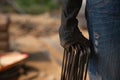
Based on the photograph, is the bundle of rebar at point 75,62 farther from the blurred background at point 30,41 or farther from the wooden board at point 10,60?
the wooden board at point 10,60

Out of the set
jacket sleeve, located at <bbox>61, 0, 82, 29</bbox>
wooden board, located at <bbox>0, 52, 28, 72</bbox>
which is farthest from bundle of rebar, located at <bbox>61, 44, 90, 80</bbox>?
wooden board, located at <bbox>0, 52, 28, 72</bbox>

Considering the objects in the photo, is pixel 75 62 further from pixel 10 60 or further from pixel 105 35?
pixel 10 60

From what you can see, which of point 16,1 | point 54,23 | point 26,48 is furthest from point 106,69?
point 16,1

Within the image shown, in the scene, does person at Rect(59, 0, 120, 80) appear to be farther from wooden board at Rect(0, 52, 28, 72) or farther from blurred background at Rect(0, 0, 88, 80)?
wooden board at Rect(0, 52, 28, 72)

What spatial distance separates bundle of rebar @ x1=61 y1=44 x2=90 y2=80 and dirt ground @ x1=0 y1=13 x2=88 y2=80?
229cm

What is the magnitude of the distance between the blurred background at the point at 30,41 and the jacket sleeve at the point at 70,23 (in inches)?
43.8

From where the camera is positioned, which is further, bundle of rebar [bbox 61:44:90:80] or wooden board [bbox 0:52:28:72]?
wooden board [bbox 0:52:28:72]

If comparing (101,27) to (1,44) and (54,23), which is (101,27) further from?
(54,23)

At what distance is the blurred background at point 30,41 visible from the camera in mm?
5469

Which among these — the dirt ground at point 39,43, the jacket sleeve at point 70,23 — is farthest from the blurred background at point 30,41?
the jacket sleeve at point 70,23

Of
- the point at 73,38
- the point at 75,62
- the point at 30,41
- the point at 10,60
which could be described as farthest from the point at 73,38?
the point at 30,41

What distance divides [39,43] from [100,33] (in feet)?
19.6

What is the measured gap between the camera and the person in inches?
79.6

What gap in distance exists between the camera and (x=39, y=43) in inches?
315
